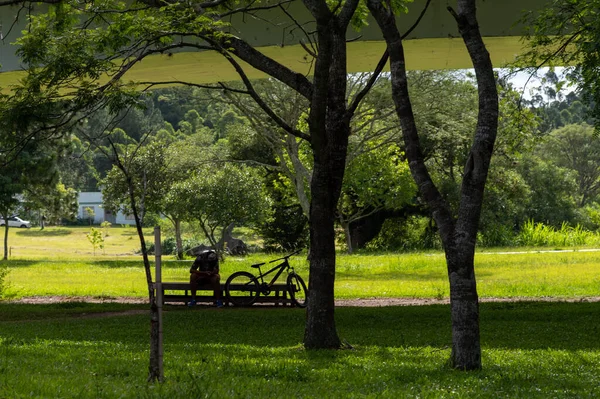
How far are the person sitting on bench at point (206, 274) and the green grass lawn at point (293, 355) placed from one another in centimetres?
48

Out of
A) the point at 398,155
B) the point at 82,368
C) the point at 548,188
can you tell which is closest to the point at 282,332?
the point at 82,368

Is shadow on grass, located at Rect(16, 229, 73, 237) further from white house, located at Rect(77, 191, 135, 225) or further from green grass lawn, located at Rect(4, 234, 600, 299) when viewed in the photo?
green grass lawn, located at Rect(4, 234, 600, 299)

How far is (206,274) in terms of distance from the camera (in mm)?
19203

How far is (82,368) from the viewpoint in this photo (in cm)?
881

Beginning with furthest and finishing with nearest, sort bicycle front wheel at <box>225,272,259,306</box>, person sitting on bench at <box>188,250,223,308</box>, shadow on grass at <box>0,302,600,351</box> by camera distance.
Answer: person sitting on bench at <box>188,250,223,308</box> → bicycle front wheel at <box>225,272,259,306</box> → shadow on grass at <box>0,302,600,351</box>

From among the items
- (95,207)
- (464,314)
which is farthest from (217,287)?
(95,207)

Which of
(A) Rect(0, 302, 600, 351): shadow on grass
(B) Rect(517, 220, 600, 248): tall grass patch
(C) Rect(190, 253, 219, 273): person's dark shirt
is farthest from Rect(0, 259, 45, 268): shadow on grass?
(B) Rect(517, 220, 600, 248): tall grass patch

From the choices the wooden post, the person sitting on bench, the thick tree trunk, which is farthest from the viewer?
the person sitting on bench

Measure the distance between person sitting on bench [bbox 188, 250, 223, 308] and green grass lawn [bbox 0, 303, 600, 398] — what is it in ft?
1.58

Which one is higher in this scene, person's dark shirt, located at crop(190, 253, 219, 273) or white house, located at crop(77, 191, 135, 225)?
white house, located at crop(77, 191, 135, 225)

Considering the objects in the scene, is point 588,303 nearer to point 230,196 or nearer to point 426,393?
point 426,393

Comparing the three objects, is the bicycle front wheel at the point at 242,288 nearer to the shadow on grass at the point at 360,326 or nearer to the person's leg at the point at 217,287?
the person's leg at the point at 217,287

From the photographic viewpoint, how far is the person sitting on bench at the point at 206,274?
19203mm

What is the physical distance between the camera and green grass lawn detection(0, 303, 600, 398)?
24.8ft
